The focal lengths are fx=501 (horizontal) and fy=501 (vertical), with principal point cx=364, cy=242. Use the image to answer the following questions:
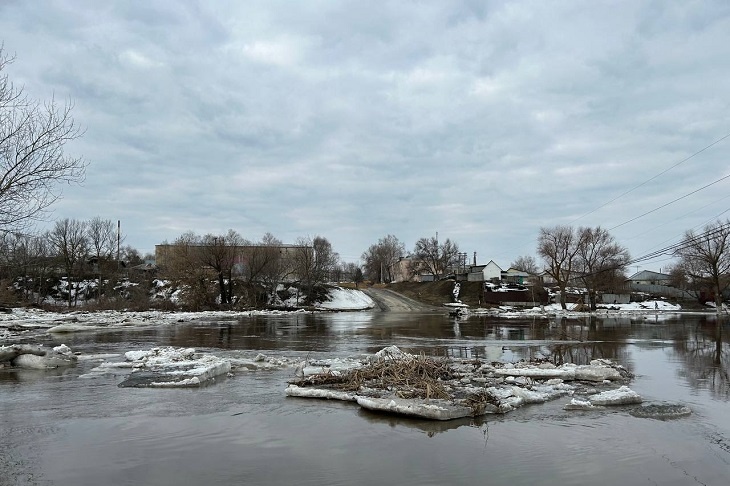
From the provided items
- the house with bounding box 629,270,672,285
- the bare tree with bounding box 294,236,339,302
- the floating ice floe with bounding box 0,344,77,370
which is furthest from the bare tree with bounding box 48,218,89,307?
the house with bounding box 629,270,672,285

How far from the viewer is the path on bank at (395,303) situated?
6809cm

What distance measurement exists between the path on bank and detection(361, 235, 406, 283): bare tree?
142 ft

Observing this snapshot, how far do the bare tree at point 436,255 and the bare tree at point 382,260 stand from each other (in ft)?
52.5

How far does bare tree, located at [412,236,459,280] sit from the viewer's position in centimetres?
11912

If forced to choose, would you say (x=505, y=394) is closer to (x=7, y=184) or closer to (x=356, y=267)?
(x=7, y=184)

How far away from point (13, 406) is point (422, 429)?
23.7 feet

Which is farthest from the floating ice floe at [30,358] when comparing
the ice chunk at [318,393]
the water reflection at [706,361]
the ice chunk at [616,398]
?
the water reflection at [706,361]

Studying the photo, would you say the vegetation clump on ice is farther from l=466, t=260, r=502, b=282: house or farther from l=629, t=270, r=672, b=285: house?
l=629, t=270, r=672, b=285: house

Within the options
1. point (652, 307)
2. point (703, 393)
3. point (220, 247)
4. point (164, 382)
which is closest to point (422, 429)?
point (164, 382)

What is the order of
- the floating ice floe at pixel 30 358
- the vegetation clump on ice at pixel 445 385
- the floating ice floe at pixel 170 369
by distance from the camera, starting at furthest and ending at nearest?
the floating ice floe at pixel 30 358 → the floating ice floe at pixel 170 369 → the vegetation clump on ice at pixel 445 385

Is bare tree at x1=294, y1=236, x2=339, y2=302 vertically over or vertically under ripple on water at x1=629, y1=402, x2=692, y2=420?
over

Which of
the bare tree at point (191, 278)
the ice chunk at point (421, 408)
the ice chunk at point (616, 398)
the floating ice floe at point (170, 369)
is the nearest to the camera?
the ice chunk at point (421, 408)

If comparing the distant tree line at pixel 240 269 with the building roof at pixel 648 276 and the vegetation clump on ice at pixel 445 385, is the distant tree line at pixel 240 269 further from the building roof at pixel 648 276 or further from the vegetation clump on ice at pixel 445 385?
the building roof at pixel 648 276

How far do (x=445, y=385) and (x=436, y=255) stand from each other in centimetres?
11033
